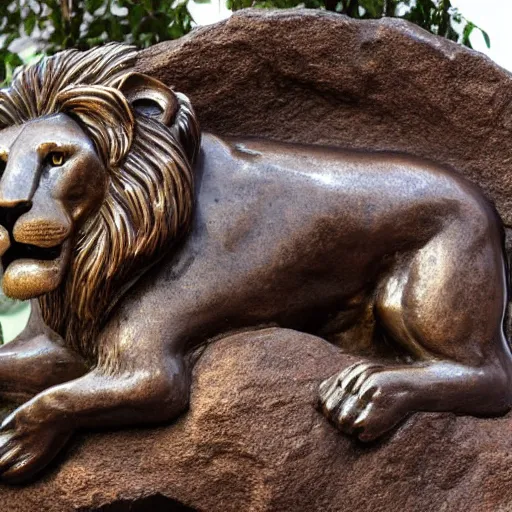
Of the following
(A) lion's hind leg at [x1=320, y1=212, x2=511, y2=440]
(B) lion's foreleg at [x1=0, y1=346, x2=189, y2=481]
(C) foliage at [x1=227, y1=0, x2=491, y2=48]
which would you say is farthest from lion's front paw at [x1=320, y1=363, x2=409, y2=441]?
(C) foliage at [x1=227, y1=0, x2=491, y2=48]

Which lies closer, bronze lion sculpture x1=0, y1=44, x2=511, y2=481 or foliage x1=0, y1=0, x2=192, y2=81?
bronze lion sculpture x1=0, y1=44, x2=511, y2=481

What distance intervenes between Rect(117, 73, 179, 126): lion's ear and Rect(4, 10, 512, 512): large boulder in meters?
0.10

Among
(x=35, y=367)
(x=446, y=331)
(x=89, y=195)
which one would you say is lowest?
(x=35, y=367)

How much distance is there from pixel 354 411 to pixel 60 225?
1.30 feet

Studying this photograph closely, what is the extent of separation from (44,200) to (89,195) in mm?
53

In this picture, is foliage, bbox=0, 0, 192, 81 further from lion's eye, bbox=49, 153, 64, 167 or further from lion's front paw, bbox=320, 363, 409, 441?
lion's front paw, bbox=320, 363, 409, 441

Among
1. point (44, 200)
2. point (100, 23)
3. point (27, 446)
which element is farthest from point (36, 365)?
point (100, 23)

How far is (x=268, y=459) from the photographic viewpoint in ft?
3.33

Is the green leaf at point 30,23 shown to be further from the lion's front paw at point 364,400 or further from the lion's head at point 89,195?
the lion's front paw at point 364,400

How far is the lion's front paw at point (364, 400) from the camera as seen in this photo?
1038mm

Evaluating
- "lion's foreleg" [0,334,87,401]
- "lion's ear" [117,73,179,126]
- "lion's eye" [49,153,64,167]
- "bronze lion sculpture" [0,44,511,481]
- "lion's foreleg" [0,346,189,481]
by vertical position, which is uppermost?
"lion's ear" [117,73,179,126]

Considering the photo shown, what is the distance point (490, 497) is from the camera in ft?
3.54

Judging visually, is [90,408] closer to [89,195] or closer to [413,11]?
[89,195]

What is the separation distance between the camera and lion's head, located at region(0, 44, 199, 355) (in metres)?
1.05
